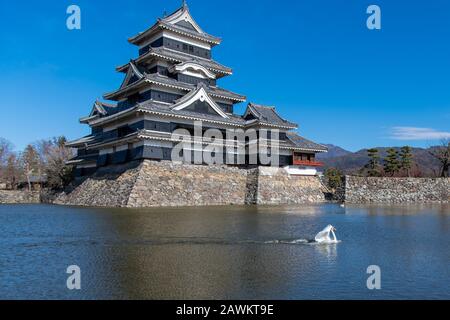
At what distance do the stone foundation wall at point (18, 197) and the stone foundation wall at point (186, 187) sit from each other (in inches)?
322

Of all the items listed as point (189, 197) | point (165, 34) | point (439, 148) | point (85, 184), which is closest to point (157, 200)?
point (189, 197)

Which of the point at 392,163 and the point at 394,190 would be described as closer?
the point at 394,190

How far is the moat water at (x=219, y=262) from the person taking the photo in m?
6.89

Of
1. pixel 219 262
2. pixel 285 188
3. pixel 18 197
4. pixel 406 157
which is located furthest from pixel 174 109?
pixel 406 157

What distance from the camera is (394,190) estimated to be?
35250 mm

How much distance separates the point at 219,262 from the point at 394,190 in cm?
3024

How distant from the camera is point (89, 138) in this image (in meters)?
39.5

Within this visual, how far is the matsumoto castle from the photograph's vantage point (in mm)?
29297

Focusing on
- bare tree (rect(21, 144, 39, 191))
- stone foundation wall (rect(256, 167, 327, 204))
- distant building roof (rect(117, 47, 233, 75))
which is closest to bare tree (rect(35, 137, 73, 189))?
bare tree (rect(21, 144, 39, 191))

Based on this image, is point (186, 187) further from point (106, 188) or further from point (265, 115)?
point (265, 115)

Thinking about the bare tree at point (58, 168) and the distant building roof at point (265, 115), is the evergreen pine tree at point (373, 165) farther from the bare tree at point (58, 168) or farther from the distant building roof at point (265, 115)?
the bare tree at point (58, 168)

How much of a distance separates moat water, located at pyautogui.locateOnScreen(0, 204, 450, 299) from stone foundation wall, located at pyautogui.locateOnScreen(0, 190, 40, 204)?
94.9 feet

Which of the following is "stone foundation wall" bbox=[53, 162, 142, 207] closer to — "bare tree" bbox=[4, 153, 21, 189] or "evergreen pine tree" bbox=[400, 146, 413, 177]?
"bare tree" bbox=[4, 153, 21, 189]
